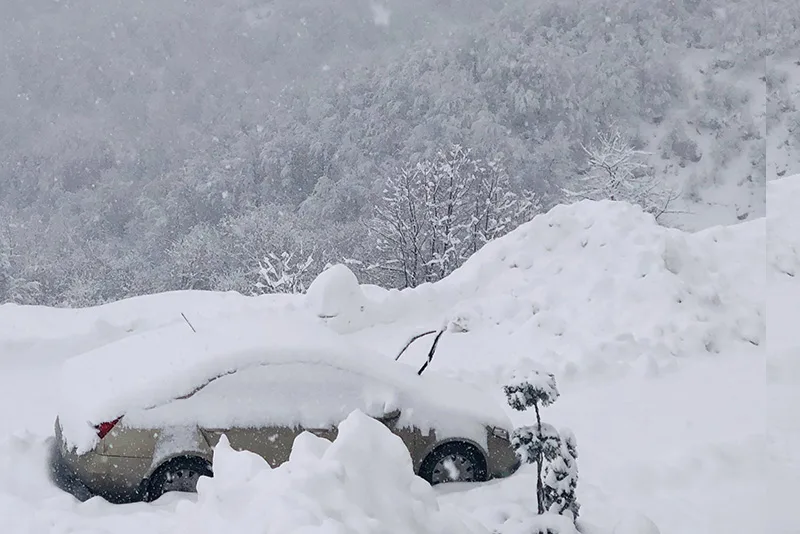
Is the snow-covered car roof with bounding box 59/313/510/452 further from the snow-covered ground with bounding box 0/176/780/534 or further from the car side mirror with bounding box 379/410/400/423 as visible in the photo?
the snow-covered ground with bounding box 0/176/780/534

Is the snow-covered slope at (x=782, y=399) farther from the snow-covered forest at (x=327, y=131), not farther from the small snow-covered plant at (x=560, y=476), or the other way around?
the snow-covered forest at (x=327, y=131)

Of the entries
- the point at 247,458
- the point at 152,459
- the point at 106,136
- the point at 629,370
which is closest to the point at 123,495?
the point at 152,459

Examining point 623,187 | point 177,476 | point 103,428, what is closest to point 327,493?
point 177,476

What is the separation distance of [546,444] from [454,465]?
1561 mm

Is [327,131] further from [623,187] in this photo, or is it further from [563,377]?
[563,377]

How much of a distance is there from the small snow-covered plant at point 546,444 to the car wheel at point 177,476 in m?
2.30

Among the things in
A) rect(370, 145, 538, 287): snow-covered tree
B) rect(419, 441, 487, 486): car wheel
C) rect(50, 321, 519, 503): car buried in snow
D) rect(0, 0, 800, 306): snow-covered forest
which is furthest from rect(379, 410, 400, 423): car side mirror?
rect(0, 0, 800, 306): snow-covered forest

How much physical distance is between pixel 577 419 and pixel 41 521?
15.5 feet

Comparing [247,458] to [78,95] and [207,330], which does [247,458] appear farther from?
[78,95]

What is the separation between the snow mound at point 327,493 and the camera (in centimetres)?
304

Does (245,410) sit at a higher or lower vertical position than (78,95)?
higher

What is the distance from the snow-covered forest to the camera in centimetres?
3275

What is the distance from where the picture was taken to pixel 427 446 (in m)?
5.55

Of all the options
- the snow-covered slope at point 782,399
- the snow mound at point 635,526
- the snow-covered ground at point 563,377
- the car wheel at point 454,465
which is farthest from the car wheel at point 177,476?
the snow-covered slope at point 782,399
